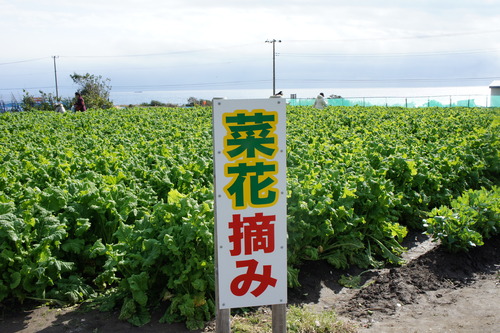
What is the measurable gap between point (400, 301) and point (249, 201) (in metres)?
2.47

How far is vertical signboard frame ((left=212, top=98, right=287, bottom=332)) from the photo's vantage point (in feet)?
11.4

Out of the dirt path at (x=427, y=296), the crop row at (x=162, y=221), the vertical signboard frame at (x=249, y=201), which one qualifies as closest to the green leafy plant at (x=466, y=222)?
the dirt path at (x=427, y=296)

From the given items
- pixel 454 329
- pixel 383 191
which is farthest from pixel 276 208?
pixel 383 191

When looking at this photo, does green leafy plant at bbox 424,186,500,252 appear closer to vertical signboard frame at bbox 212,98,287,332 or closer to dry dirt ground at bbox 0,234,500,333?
dry dirt ground at bbox 0,234,500,333

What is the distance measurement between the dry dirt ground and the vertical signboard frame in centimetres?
109

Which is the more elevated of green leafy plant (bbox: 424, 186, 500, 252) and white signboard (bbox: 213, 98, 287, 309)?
white signboard (bbox: 213, 98, 287, 309)

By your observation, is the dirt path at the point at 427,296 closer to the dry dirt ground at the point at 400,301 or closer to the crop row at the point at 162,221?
the dry dirt ground at the point at 400,301

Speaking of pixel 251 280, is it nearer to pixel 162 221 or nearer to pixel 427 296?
pixel 162 221

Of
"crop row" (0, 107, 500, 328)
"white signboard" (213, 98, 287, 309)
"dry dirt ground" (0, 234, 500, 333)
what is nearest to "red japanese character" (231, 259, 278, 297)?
"white signboard" (213, 98, 287, 309)

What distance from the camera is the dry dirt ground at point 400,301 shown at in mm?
4508

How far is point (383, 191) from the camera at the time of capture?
6320mm

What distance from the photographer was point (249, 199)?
3.55 meters

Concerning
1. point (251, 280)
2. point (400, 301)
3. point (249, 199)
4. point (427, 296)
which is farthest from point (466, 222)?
point (249, 199)

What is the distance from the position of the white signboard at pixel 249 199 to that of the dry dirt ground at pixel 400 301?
3.62ft
